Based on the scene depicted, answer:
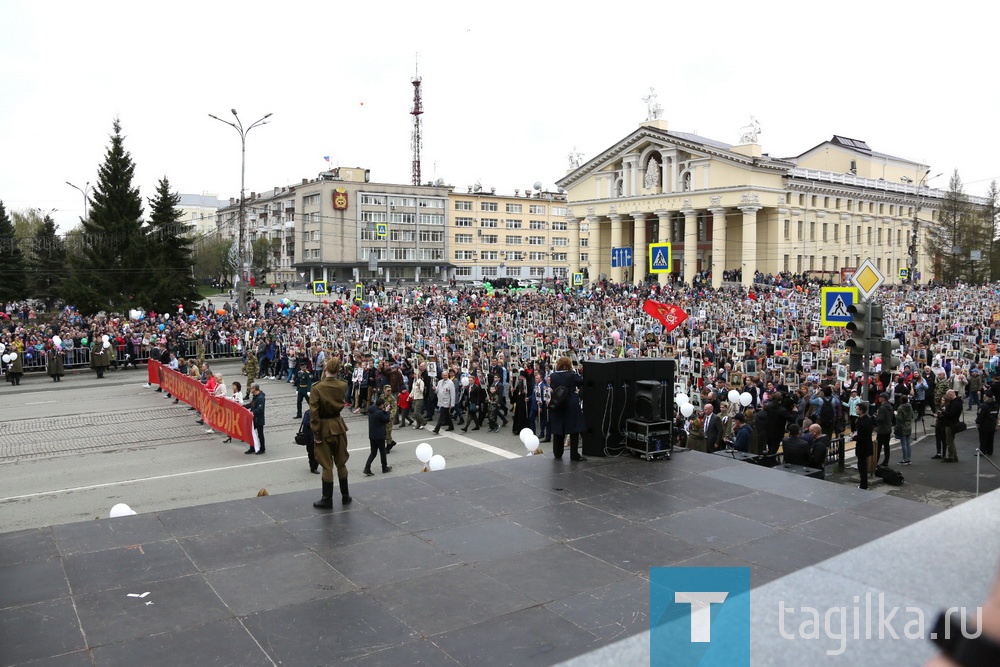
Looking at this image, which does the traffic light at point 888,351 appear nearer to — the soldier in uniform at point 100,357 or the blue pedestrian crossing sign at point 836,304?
the blue pedestrian crossing sign at point 836,304

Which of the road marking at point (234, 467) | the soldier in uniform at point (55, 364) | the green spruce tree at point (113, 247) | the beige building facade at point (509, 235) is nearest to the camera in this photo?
the road marking at point (234, 467)

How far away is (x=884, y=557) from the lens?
1.85 meters

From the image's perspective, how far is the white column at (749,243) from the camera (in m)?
70.1

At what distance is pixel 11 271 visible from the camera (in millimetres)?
50844

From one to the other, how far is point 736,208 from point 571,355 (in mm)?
57094

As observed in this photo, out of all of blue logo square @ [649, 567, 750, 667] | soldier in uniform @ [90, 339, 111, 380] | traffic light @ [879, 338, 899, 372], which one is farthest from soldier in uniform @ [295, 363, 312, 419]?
blue logo square @ [649, 567, 750, 667]

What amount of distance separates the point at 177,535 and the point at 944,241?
2899 inches

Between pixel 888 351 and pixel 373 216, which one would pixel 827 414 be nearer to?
pixel 888 351

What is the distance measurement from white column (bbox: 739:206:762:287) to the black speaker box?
63.5 meters

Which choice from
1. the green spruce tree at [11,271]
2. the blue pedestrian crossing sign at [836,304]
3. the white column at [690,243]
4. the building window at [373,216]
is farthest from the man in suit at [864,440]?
the building window at [373,216]

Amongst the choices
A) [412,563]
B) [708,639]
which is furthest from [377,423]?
[708,639]

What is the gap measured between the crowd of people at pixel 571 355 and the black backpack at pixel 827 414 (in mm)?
27

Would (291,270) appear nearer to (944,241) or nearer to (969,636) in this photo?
(944,241)

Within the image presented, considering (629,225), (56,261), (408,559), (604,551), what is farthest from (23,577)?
(629,225)
